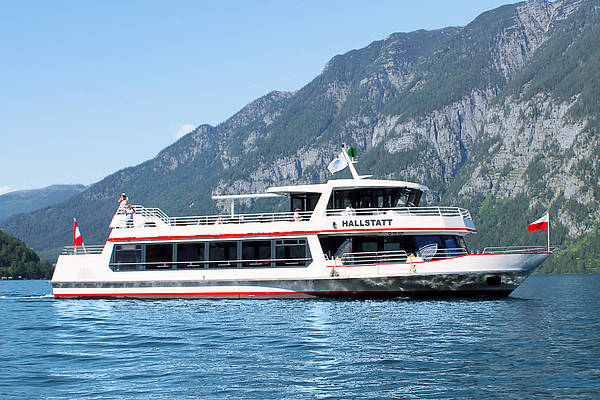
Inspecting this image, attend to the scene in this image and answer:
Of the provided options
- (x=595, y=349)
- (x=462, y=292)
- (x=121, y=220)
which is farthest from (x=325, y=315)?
(x=121, y=220)

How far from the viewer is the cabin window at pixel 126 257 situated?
1253 inches

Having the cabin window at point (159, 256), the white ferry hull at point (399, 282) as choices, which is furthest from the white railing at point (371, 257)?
the cabin window at point (159, 256)

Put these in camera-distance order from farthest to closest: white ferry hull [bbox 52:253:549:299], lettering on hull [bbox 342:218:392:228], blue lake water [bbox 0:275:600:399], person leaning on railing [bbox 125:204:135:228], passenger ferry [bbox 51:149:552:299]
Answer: person leaning on railing [bbox 125:204:135:228]
lettering on hull [bbox 342:218:392:228]
passenger ferry [bbox 51:149:552:299]
white ferry hull [bbox 52:253:549:299]
blue lake water [bbox 0:275:600:399]

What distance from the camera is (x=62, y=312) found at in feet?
90.4

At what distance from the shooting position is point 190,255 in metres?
31.3

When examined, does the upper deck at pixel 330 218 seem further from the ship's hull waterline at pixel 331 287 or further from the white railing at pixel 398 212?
the ship's hull waterline at pixel 331 287

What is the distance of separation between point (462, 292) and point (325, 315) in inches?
295

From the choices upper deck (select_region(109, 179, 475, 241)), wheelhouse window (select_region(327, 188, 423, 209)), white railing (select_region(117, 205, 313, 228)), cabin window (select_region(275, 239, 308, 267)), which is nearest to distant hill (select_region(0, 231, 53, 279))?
white railing (select_region(117, 205, 313, 228))

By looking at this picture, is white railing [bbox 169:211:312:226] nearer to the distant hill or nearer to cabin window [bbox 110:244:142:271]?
cabin window [bbox 110:244:142:271]

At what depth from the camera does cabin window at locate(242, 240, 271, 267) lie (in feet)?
99.7

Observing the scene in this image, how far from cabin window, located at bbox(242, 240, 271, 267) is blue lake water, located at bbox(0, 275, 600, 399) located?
4031 mm

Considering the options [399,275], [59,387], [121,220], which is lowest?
[59,387]

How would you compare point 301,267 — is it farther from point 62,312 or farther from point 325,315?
point 62,312

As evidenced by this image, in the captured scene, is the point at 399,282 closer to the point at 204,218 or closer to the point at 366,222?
the point at 366,222
